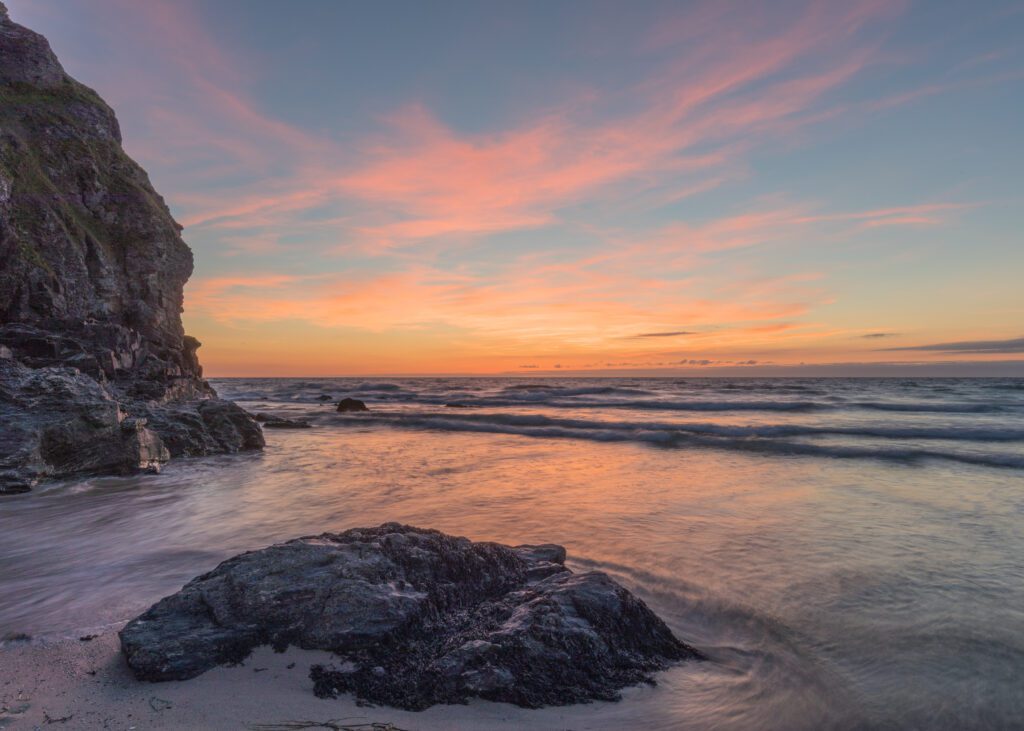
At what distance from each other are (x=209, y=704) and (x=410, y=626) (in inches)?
48.3

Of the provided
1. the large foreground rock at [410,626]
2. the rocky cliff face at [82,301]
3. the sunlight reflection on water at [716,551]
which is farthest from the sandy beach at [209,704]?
the rocky cliff face at [82,301]

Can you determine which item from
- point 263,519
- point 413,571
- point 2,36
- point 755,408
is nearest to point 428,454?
point 263,519

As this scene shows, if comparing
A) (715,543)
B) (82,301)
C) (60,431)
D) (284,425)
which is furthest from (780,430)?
(82,301)

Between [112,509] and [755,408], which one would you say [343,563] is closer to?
[112,509]

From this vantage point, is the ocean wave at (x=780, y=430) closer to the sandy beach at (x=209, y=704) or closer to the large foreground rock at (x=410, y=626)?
the large foreground rock at (x=410, y=626)

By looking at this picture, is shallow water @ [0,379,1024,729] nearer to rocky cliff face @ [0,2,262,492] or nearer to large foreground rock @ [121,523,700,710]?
large foreground rock @ [121,523,700,710]

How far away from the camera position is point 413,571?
4.16 m

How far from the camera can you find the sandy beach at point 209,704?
2.83 meters

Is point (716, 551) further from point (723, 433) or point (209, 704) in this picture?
point (723, 433)

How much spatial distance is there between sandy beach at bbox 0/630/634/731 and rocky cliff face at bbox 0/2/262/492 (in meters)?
9.07

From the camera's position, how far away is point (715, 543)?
6.65m

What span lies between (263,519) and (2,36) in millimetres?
32652

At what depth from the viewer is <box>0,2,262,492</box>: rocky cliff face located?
11.3m

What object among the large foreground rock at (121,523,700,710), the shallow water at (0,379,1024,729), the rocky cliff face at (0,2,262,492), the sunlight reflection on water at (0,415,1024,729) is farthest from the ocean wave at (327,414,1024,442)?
the large foreground rock at (121,523,700,710)
